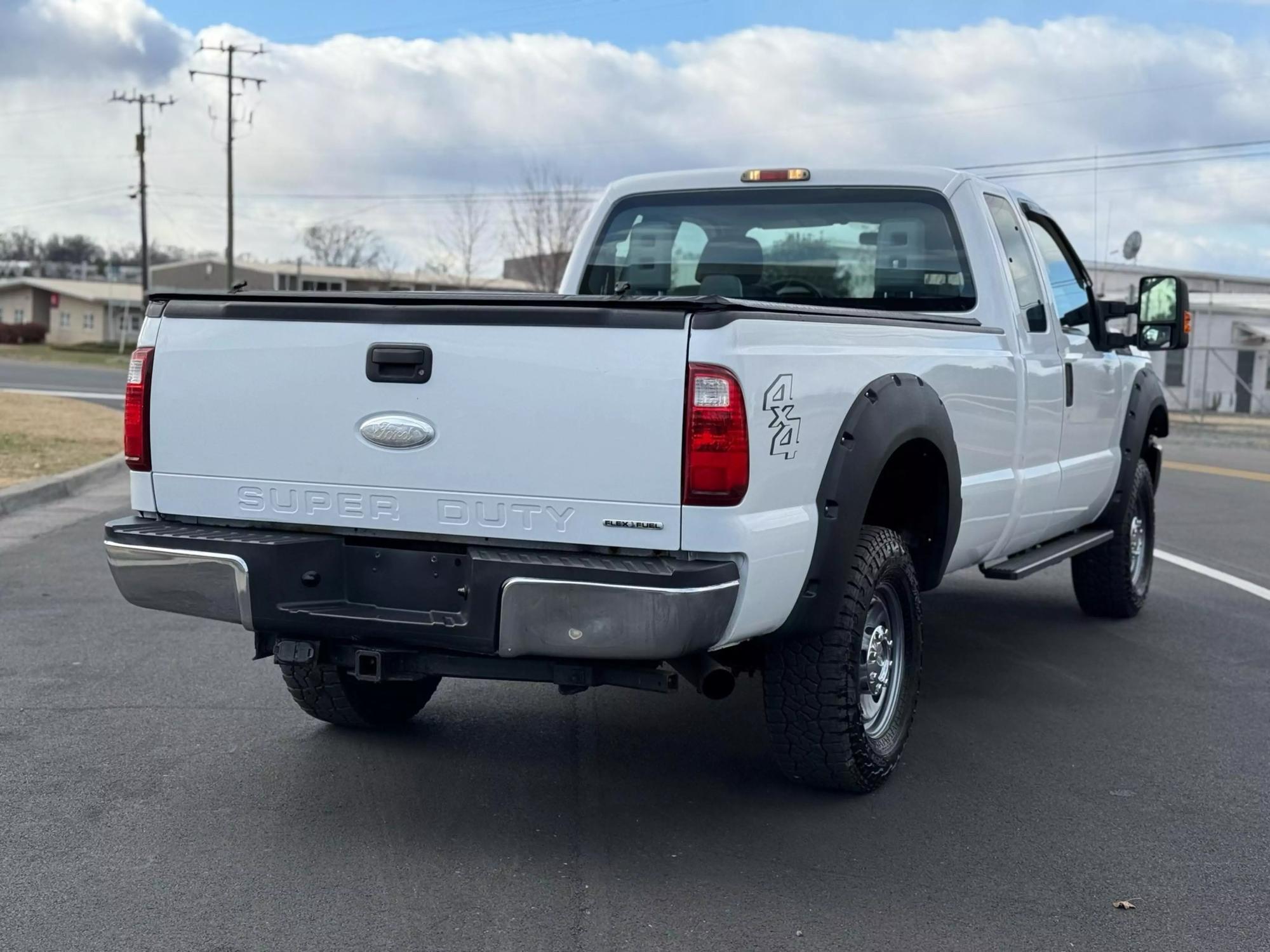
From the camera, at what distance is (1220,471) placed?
63.9 feet

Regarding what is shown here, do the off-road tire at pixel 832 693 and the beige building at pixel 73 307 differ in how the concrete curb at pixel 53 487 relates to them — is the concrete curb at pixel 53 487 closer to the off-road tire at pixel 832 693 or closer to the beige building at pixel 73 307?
the off-road tire at pixel 832 693

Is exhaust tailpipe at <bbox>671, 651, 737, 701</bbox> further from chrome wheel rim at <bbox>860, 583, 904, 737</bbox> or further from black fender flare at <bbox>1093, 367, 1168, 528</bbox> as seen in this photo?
black fender flare at <bbox>1093, 367, 1168, 528</bbox>

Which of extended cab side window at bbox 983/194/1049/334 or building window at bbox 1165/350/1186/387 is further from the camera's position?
building window at bbox 1165/350/1186/387

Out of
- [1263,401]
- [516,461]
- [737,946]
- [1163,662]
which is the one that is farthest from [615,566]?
[1263,401]

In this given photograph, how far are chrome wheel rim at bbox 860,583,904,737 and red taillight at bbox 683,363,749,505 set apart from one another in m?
1.18

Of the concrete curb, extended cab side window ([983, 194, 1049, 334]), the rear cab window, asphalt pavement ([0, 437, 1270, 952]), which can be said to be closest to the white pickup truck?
asphalt pavement ([0, 437, 1270, 952])

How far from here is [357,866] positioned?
4211 millimetres

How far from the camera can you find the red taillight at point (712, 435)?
154 inches

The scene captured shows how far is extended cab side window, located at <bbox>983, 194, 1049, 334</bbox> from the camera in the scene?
6355mm

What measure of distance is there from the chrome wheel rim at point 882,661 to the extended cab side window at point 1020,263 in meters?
1.77

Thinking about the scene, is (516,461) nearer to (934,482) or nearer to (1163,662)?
(934,482)

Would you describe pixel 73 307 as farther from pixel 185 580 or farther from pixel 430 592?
pixel 430 592

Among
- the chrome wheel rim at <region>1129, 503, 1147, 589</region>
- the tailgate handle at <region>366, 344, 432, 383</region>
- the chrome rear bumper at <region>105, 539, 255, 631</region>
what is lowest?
the chrome wheel rim at <region>1129, 503, 1147, 589</region>

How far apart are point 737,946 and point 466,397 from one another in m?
A: 1.64
